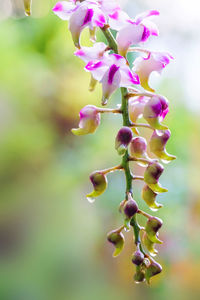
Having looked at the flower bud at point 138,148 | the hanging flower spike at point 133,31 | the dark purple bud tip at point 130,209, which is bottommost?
the dark purple bud tip at point 130,209

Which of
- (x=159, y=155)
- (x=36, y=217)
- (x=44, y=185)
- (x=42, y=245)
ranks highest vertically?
(x=159, y=155)

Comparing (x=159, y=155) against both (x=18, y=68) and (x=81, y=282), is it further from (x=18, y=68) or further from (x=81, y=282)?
(x=81, y=282)

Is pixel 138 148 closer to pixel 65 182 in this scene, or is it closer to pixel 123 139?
pixel 123 139

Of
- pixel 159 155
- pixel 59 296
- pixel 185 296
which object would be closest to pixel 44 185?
pixel 59 296

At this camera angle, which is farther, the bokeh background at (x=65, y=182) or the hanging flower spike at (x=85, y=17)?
the bokeh background at (x=65, y=182)

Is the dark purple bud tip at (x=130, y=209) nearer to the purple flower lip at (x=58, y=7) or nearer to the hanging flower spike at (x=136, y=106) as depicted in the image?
the hanging flower spike at (x=136, y=106)

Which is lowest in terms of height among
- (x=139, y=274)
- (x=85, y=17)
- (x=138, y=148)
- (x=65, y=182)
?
(x=65, y=182)

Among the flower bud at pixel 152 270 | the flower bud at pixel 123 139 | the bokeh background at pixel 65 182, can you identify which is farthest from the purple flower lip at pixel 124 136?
the bokeh background at pixel 65 182

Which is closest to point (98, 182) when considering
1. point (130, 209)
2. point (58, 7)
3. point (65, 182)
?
point (130, 209)
